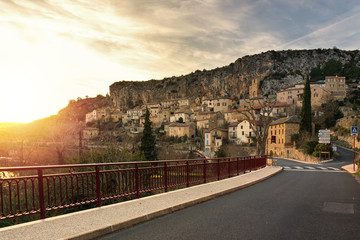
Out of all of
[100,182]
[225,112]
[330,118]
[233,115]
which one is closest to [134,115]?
[225,112]

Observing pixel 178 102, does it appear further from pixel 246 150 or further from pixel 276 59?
pixel 246 150

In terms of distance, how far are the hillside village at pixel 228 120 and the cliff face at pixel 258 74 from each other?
5060 millimetres

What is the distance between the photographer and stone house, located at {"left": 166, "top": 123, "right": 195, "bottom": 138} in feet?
317

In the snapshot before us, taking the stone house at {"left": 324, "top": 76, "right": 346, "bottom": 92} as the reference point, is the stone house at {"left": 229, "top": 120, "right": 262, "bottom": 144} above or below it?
below

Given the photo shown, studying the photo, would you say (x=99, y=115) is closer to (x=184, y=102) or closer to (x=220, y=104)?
(x=184, y=102)

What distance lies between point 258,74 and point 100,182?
12195 centimetres

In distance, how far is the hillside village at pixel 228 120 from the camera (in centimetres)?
6569

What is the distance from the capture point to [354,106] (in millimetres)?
75750

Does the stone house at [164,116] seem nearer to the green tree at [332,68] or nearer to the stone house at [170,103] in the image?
the stone house at [170,103]

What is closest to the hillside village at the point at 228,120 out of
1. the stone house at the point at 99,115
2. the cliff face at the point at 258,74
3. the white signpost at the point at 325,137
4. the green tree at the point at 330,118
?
the cliff face at the point at 258,74

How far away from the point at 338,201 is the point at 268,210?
3.19 m

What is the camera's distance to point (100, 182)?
1160 centimetres

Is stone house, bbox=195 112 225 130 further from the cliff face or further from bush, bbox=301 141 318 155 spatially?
bush, bbox=301 141 318 155

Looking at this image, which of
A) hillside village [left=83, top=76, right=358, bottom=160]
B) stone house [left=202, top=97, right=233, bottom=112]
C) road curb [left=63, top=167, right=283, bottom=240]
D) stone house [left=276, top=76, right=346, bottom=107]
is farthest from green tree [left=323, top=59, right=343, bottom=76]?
road curb [left=63, top=167, right=283, bottom=240]
